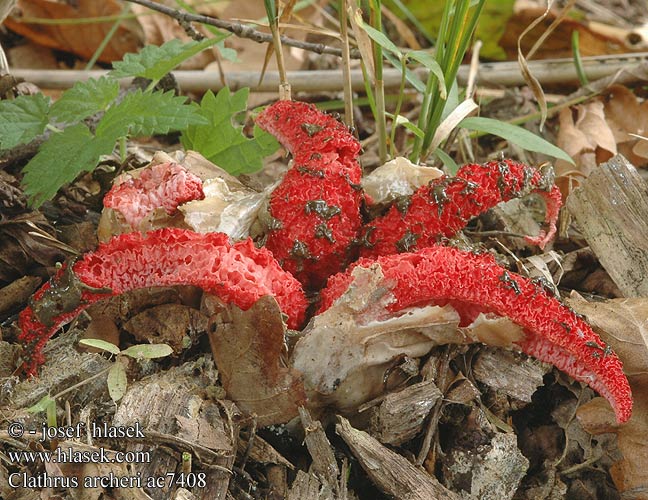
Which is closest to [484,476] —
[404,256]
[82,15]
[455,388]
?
[455,388]

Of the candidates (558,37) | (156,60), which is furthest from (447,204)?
(558,37)

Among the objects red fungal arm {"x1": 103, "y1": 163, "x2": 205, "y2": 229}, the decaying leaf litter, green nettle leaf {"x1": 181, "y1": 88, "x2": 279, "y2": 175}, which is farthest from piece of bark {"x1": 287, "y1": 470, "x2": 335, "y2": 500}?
green nettle leaf {"x1": 181, "y1": 88, "x2": 279, "y2": 175}

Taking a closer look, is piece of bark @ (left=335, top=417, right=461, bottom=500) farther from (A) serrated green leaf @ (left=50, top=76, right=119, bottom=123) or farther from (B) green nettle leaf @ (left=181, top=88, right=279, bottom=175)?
(A) serrated green leaf @ (left=50, top=76, right=119, bottom=123)

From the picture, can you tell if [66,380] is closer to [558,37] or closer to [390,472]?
[390,472]

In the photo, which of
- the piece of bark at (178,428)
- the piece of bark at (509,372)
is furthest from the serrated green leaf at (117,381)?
the piece of bark at (509,372)

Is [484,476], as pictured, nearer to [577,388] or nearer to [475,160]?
[577,388]

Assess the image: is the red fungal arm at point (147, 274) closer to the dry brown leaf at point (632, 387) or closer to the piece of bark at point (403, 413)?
the piece of bark at point (403, 413)
